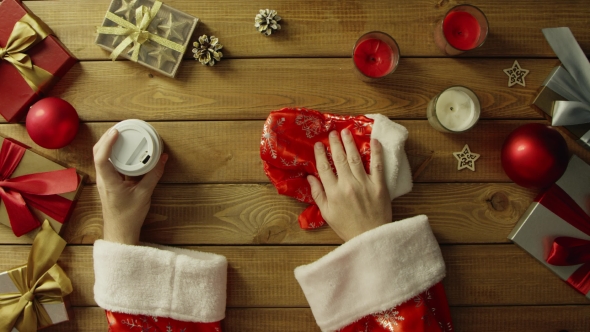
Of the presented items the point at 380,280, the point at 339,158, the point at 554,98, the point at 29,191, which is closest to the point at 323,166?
the point at 339,158

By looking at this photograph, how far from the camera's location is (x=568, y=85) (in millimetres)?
1032

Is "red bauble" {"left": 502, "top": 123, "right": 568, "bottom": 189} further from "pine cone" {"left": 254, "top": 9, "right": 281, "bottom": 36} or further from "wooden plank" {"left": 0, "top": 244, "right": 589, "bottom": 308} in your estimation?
"pine cone" {"left": 254, "top": 9, "right": 281, "bottom": 36}

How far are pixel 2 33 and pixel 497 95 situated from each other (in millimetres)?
1271

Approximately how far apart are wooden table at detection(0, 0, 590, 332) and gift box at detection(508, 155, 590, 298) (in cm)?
3

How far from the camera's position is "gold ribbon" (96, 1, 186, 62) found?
1.02m

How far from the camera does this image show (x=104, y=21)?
3.42 ft

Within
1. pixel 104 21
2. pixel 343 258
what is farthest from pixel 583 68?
pixel 104 21

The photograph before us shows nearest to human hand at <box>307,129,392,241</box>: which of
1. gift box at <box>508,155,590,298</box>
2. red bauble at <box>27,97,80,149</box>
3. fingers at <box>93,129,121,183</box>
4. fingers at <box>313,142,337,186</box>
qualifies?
fingers at <box>313,142,337,186</box>

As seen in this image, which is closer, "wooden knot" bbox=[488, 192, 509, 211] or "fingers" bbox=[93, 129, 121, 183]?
"fingers" bbox=[93, 129, 121, 183]

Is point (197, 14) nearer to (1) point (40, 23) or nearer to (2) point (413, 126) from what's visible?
(1) point (40, 23)

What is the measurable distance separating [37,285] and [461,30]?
48.5 inches

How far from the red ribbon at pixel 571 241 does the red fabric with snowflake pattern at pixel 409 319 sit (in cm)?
33

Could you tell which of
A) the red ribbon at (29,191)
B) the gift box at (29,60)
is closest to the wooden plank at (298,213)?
the red ribbon at (29,191)

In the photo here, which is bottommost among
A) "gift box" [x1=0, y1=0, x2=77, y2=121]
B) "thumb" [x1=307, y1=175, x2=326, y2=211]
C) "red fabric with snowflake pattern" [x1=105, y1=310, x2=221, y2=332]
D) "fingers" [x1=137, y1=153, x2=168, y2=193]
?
"red fabric with snowflake pattern" [x1=105, y1=310, x2=221, y2=332]
